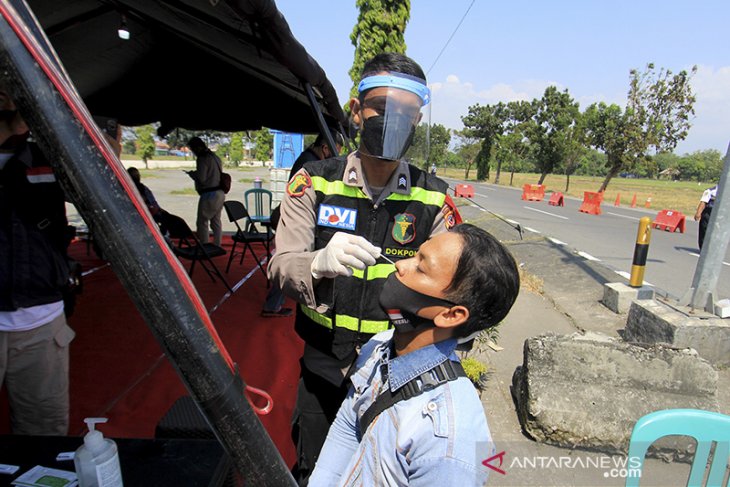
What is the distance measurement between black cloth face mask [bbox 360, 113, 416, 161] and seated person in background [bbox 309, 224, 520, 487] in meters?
0.54

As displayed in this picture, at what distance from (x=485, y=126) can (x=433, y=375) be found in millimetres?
42083

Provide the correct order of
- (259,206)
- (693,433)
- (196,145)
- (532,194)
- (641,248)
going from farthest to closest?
(532,194)
(259,206)
(196,145)
(641,248)
(693,433)

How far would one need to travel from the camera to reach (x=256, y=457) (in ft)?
2.26

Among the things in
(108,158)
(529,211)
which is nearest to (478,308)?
(108,158)

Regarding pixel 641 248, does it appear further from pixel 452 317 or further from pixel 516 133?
pixel 516 133

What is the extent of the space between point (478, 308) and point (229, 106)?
5.46 m

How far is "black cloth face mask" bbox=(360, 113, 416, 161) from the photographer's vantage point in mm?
1570

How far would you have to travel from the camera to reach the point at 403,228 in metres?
1.63

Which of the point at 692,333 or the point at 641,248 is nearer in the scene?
→ the point at 692,333

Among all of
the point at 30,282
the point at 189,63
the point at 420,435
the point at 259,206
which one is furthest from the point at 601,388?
the point at 259,206

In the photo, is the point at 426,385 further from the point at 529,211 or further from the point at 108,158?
the point at 529,211

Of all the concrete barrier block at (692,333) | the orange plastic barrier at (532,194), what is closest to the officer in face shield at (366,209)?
the concrete barrier block at (692,333)

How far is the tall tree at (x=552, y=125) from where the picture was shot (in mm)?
31516

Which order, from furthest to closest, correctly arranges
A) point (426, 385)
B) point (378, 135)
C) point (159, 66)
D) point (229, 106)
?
1. point (229, 106)
2. point (159, 66)
3. point (378, 135)
4. point (426, 385)
